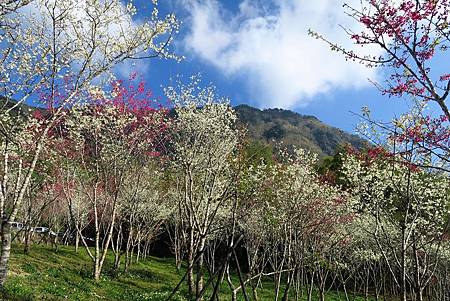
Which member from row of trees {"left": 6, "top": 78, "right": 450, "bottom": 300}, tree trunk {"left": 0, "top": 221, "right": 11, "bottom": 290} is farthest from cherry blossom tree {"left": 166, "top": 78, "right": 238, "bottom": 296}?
tree trunk {"left": 0, "top": 221, "right": 11, "bottom": 290}

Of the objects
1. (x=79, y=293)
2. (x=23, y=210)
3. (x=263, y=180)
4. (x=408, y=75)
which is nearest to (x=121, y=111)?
(x=263, y=180)

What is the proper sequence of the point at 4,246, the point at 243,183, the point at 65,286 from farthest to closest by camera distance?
the point at 243,183 → the point at 65,286 → the point at 4,246

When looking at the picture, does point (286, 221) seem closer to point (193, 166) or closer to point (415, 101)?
point (193, 166)

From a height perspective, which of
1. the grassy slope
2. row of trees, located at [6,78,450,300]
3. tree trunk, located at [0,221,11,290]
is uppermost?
row of trees, located at [6,78,450,300]

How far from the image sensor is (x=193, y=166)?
1967 centimetres

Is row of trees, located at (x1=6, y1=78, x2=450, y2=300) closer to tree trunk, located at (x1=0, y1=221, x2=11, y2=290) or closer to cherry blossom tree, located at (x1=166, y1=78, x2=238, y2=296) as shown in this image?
cherry blossom tree, located at (x1=166, y1=78, x2=238, y2=296)

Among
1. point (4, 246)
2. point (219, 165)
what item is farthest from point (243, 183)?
point (4, 246)

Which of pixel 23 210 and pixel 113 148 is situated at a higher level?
pixel 113 148

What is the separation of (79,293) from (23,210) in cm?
3429

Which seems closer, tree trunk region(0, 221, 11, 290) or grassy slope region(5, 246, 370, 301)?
tree trunk region(0, 221, 11, 290)

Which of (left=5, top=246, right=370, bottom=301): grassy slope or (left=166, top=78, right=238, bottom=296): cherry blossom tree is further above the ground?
(left=166, top=78, right=238, bottom=296): cherry blossom tree

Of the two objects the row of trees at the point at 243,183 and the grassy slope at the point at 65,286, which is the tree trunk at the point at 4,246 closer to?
the grassy slope at the point at 65,286

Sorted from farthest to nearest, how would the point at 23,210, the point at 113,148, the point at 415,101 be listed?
the point at 23,210 → the point at 113,148 → the point at 415,101

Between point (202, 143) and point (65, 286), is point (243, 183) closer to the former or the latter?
point (202, 143)
